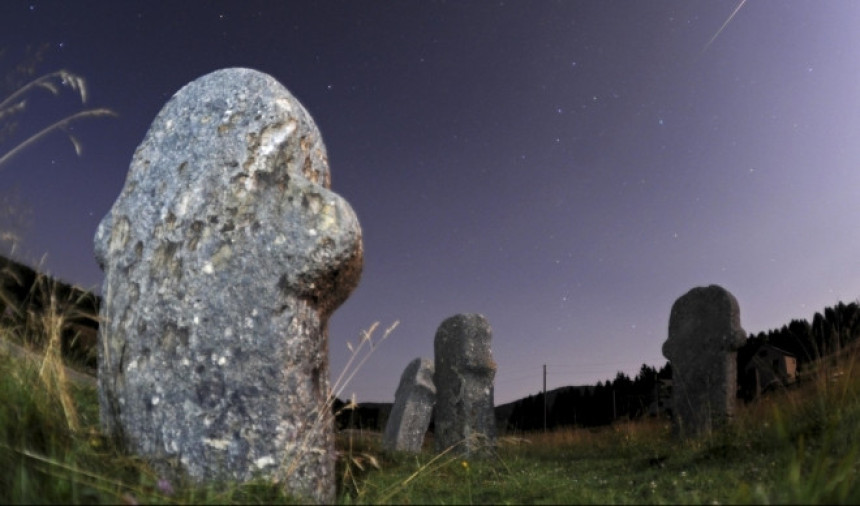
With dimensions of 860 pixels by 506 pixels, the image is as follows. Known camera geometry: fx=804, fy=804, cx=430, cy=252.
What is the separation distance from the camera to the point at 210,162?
5.82m

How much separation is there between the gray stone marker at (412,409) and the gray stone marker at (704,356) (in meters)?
6.03

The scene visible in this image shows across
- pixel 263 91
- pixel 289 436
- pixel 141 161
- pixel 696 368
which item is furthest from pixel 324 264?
pixel 696 368

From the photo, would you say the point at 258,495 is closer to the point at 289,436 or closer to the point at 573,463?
the point at 289,436

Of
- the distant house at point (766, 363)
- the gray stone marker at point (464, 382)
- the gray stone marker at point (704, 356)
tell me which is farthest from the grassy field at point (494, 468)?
the distant house at point (766, 363)

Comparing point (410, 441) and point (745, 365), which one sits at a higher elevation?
point (745, 365)

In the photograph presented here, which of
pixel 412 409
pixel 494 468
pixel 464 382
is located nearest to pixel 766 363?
pixel 412 409

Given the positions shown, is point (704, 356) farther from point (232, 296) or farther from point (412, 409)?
point (232, 296)

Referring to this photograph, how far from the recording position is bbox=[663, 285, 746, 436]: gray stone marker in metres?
12.3

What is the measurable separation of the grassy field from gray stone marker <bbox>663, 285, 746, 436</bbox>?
844mm

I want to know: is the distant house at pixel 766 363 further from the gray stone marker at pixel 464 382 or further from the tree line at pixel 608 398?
the gray stone marker at pixel 464 382

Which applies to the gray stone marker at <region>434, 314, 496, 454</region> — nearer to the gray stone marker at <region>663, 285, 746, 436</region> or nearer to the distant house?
the gray stone marker at <region>663, 285, 746, 436</region>

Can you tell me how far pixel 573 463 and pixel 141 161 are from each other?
711 centimetres

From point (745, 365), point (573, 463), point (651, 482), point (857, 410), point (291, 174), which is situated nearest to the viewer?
point (291, 174)

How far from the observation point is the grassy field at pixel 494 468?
4.11 meters
